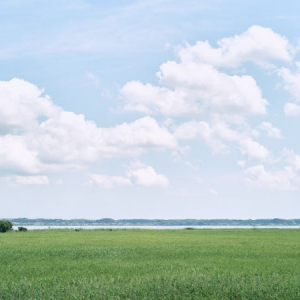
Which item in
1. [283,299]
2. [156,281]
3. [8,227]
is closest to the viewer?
[283,299]

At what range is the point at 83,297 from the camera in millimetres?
15469

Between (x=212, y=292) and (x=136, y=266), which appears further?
(x=136, y=266)

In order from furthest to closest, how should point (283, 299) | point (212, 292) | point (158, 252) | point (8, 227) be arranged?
point (8, 227)
point (158, 252)
point (212, 292)
point (283, 299)

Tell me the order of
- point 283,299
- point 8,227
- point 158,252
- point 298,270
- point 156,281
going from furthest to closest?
point 8,227 < point 158,252 < point 298,270 < point 156,281 < point 283,299

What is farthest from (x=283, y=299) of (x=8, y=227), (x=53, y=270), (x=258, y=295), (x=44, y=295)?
(x=8, y=227)

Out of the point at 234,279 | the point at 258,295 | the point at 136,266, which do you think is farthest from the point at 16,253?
the point at 258,295

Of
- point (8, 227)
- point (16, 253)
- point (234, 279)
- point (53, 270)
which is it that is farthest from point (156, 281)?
point (8, 227)

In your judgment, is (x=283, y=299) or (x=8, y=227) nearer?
(x=283, y=299)

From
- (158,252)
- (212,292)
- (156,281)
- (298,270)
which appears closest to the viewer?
(212,292)

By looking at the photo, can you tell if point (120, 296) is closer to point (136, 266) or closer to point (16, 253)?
point (136, 266)

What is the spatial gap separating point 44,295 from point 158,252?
18490 mm

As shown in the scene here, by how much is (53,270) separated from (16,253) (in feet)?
39.0

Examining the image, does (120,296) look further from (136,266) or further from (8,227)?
(8,227)

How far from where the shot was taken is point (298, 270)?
73.8 ft
